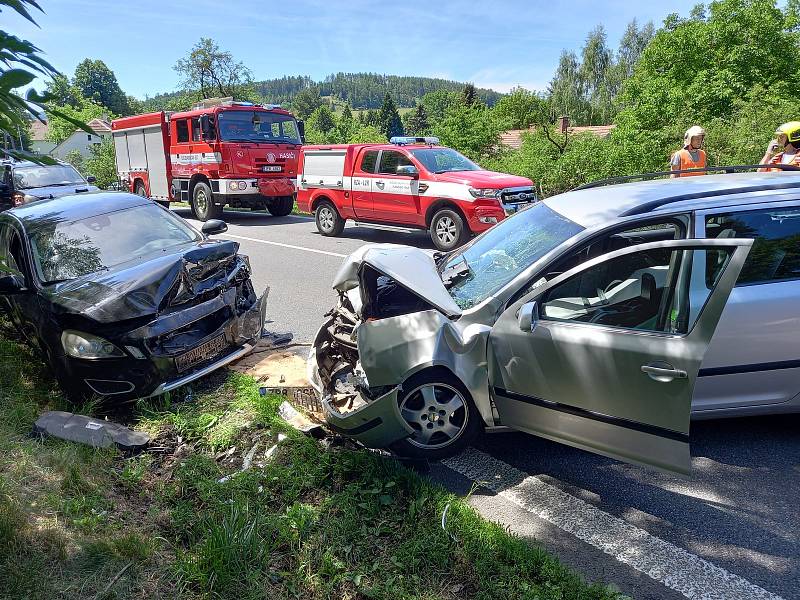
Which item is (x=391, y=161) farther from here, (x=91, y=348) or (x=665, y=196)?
(x=665, y=196)

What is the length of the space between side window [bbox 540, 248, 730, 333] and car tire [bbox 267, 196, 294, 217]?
14.1 meters

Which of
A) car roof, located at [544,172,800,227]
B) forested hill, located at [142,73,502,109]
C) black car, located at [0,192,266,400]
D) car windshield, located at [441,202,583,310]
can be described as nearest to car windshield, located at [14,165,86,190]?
black car, located at [0,192,266,400]

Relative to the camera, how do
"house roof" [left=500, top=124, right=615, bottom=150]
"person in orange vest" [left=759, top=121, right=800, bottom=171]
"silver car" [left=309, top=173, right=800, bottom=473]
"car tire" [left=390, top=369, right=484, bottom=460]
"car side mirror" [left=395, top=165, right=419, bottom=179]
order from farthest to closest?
"house roof" [left=500, top=124, right=615, bottom=150] → "car side mirror" [left=395, top=165, right=419, bottom=179] → "person in orange vest" [left=759, top=121, right=800, bottom=171] → "car tire" [left=390, top=369, right=484, bottom=460] → "silver car" [left=309, top=173, right=800, bottom=473]

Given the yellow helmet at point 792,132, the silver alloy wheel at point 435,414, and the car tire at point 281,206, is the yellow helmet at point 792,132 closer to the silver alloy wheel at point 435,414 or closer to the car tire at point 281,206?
the silver alloy wheel at point 435,414

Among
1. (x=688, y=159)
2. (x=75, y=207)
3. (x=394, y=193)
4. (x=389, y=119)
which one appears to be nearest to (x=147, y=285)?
(x=75, y=207)

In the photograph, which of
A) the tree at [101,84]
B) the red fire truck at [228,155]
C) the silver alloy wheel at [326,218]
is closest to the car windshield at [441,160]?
the silver alloy wheel at [326,218]

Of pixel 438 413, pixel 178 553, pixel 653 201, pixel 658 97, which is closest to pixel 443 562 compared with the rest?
pixel 438 413

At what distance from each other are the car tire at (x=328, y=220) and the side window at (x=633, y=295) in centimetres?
975

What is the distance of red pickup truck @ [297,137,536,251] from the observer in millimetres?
9883

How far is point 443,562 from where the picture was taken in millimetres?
2578

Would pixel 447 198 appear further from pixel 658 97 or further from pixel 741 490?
pixel 658 97

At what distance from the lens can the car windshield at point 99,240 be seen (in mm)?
4688

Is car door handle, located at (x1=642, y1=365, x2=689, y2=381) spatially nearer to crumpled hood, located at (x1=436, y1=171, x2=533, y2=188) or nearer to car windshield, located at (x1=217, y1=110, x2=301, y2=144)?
crumpled hood, located at (x1=436, y1=171, x2=533, y2=188)

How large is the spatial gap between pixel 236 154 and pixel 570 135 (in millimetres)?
10077
